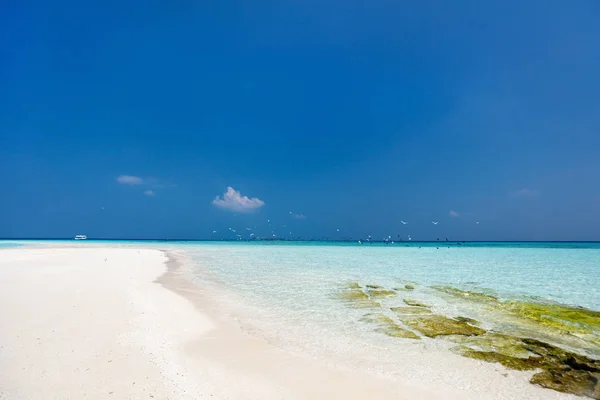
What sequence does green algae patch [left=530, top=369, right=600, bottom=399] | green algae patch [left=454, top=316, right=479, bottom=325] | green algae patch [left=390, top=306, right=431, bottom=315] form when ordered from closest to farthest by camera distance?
green algae patch [left=530, top=369, right=600, bottom=399] → green algae patch [left=454, top=316, right=479, bottom=325] → green algae patch [left=390, top=306, right=431, bottom=315]

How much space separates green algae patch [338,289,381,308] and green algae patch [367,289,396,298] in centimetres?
43

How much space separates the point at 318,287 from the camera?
18156mm

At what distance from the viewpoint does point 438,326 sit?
10.3 meters

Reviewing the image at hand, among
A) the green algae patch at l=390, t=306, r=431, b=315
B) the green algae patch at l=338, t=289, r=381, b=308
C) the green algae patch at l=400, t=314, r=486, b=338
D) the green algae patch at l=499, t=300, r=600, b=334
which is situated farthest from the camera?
the green algae patch at l=338, t=289, r=381, b=308

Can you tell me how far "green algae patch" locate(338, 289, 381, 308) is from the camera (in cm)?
1347

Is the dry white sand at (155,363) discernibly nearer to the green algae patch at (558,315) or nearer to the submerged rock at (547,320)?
the submerged rock at (547,320)

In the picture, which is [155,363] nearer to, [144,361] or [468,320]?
[144,361]

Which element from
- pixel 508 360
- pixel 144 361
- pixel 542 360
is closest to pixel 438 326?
pixel 508 360

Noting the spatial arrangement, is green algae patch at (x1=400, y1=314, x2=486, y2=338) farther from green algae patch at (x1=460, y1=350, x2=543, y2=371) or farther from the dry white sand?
the dry white sand

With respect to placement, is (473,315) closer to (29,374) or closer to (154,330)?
(154,330)

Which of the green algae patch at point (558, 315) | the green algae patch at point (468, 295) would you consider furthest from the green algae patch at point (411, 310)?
the green algae patch at point (468, 295)

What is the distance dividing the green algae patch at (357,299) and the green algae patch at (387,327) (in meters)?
1.69

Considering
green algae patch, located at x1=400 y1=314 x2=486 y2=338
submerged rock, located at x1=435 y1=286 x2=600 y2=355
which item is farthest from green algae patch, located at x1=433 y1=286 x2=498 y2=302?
green algae patch, located at x1=400 y1=314 x2=486 y2=338

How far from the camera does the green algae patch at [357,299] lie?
13.5 meters
